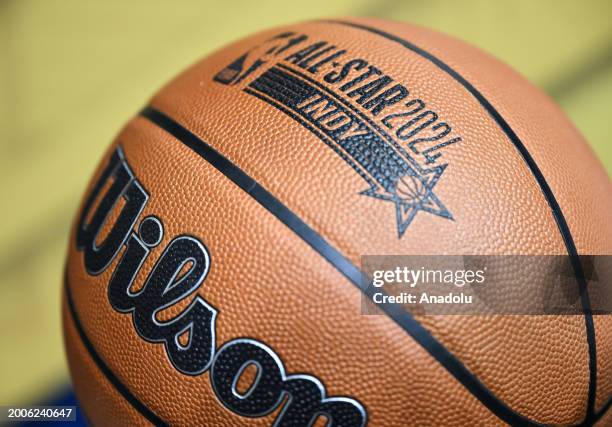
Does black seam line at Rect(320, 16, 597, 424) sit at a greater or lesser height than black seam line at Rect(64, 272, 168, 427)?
greater

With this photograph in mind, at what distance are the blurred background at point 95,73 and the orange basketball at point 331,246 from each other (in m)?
0.91

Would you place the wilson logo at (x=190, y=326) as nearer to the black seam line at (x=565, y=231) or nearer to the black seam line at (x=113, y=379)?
the black seam line at (x=113, y=379)

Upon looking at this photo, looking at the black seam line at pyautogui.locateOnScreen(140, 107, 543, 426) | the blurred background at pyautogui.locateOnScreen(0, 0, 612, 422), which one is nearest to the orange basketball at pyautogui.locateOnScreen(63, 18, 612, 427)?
the black seam line at pyautogui.locateOnScreen(140, 107, 543, 426)

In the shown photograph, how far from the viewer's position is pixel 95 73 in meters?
1.80

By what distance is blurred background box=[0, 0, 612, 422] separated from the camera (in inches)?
64.6

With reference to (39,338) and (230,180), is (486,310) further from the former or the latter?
(39,338)

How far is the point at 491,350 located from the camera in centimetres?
68

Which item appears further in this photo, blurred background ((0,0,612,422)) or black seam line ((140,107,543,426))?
blurred background ((0,0,612,422))

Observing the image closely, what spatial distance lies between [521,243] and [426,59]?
27 centimetres

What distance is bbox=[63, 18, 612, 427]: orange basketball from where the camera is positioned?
0.67 metres

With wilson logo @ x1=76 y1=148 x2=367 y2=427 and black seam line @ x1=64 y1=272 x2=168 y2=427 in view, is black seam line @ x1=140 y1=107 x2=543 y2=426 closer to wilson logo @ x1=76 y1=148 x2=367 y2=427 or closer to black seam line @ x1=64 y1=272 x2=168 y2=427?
wilson logo @ x1=76 y1=148 x2=367 y2=427

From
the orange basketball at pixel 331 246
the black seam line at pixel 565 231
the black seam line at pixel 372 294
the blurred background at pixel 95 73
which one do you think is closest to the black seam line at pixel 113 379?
the orange basketball at pixel 331 246

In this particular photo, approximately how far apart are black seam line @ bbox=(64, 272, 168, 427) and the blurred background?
2.73 feet

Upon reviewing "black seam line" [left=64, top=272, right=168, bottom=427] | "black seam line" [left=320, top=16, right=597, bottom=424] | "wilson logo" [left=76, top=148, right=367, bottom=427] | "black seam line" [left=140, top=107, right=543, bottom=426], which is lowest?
"black seam line" [left=64, top=272, right=168, bottom=427]
